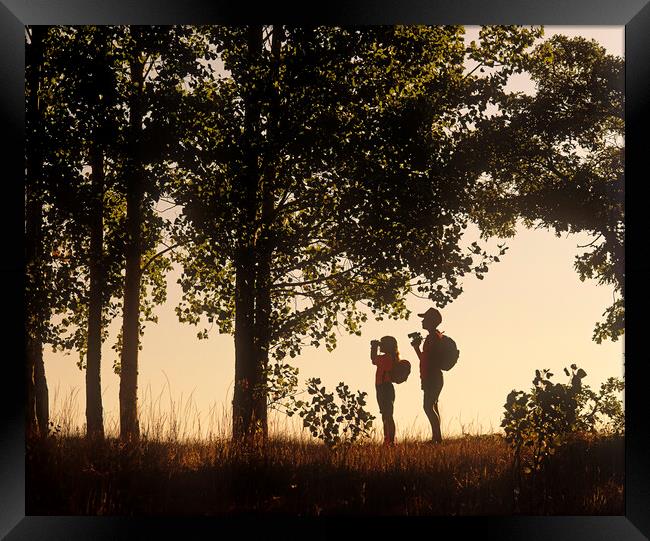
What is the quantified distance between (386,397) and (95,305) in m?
2.14

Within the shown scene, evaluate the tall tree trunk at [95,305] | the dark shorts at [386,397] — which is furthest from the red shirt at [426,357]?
the tall tree trunk at [95,305]

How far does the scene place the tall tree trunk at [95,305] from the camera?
5.11 meters

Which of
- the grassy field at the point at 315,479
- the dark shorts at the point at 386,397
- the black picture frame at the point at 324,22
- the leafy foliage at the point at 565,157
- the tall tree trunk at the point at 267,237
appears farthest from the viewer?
the tall tree trunk at the point at 267,237

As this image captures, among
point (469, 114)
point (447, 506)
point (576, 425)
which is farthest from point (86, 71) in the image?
point (576, 425)

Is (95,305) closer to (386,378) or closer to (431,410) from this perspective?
(386,378)

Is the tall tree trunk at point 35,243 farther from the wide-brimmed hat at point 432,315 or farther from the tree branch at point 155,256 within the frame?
the wide-brimmed hat at point 432,315

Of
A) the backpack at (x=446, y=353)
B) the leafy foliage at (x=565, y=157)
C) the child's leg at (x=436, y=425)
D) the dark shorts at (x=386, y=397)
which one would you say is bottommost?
the child's leg at (x=436, y=425)

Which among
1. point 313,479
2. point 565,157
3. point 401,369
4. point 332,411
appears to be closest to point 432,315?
point 401,369

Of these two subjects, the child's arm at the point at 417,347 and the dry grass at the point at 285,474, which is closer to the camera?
the dry grass at the point at 285,474

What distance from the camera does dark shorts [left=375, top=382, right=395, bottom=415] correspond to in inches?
199

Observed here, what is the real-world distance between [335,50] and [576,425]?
316 cm

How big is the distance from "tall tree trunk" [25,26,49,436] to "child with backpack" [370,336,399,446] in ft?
7.40

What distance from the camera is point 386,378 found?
5047mm

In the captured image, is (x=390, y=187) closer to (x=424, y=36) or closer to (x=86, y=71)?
(x=424, y=36)
